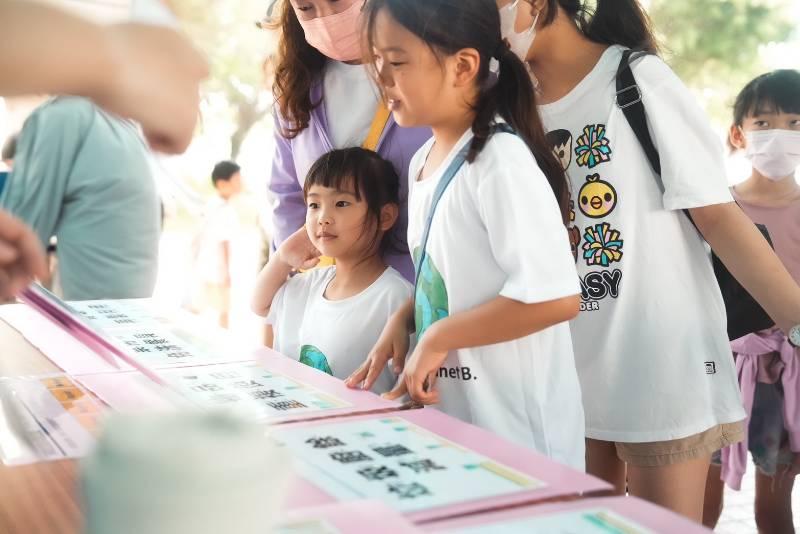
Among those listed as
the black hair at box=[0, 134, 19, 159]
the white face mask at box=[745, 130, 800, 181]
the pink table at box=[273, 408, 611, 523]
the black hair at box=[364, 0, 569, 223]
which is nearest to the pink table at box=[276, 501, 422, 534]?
the pink table at box=[273, 408, 611, 523]

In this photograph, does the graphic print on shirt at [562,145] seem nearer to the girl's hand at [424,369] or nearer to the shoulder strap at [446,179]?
the shoulder strap at [446,179]

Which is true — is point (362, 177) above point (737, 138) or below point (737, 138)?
below

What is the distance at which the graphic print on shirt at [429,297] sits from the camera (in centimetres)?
113

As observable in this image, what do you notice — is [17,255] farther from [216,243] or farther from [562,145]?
[216,243]

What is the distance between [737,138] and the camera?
2246mm

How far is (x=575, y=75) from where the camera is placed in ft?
4.35

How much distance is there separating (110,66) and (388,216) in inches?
43.9

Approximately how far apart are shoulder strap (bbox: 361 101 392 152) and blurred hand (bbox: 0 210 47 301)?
0.99 metres

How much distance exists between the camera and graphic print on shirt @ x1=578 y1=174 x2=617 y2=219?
4.17 feet

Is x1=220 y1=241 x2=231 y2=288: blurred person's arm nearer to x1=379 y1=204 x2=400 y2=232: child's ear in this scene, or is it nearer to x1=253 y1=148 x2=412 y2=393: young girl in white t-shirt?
x1=253 y1=148 x2=412 y2=393: young girl in white t-shirt

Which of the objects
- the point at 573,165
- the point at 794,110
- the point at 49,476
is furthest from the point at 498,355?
the point at 794,110

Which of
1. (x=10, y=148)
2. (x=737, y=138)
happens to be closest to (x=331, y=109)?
(x=10, y=148)

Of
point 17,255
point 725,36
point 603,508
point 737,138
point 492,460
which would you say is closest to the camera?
point 17,255

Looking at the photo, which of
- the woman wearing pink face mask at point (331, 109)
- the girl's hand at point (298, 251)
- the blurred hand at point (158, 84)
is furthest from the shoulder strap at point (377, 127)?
the blurred hand at point (158, 84)
